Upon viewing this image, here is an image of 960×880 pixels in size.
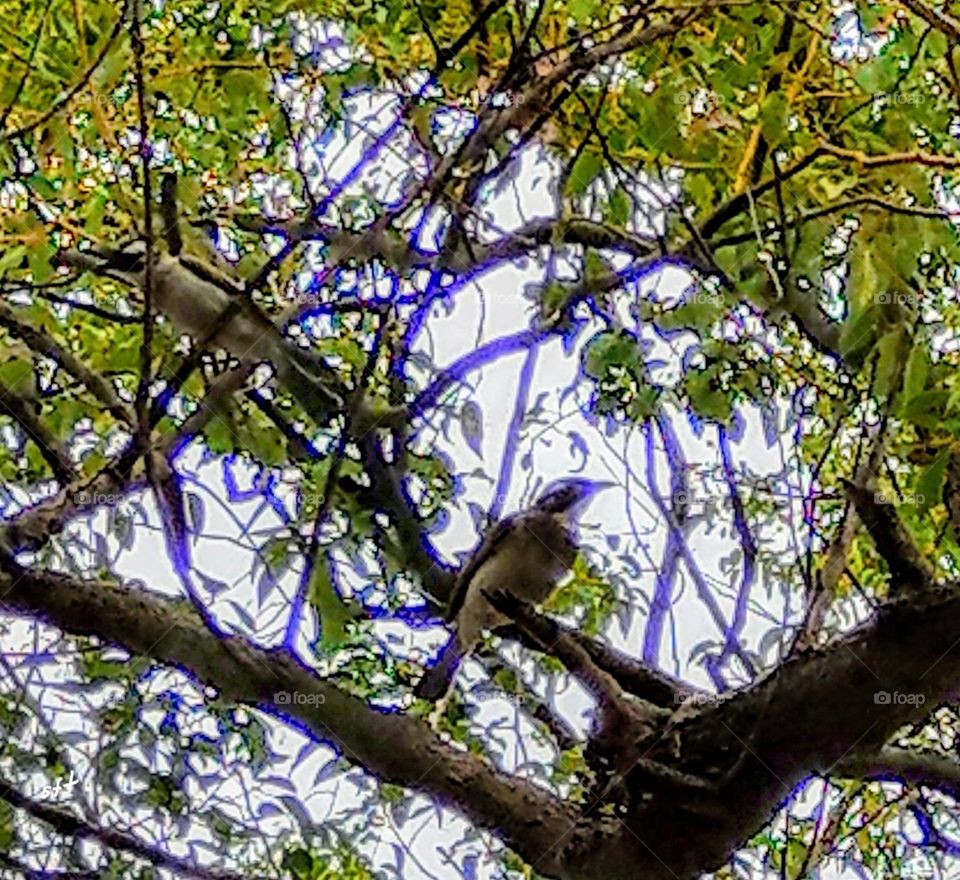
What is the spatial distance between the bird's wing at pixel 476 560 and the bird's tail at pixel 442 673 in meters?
0.03

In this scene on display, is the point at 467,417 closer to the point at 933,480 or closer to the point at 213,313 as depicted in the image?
the point at 213,313

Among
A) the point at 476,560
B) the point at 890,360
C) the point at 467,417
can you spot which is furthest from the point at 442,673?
the point at 890,360

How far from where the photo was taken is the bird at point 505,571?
1.22 m

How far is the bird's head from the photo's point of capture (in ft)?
4.28

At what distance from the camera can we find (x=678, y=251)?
3.59 ft

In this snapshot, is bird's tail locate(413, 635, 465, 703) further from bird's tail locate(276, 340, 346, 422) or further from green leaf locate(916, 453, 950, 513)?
green leaf locate(916, 453, 950, 513)

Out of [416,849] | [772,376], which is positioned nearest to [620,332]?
[772,376]

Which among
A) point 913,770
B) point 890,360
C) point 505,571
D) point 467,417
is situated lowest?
point 913,770

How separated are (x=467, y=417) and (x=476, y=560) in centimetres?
13

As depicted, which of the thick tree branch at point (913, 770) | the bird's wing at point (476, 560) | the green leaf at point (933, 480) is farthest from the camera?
the bird's wing at point (476, 560)

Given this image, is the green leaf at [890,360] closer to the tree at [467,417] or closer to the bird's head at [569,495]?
the tree at [467,417]

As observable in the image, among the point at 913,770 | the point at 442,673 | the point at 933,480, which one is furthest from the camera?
the point at 442,673

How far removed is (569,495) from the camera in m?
1.34

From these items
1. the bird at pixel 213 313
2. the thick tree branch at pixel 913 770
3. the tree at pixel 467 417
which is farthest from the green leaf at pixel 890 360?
the bird at pixel 213 313
